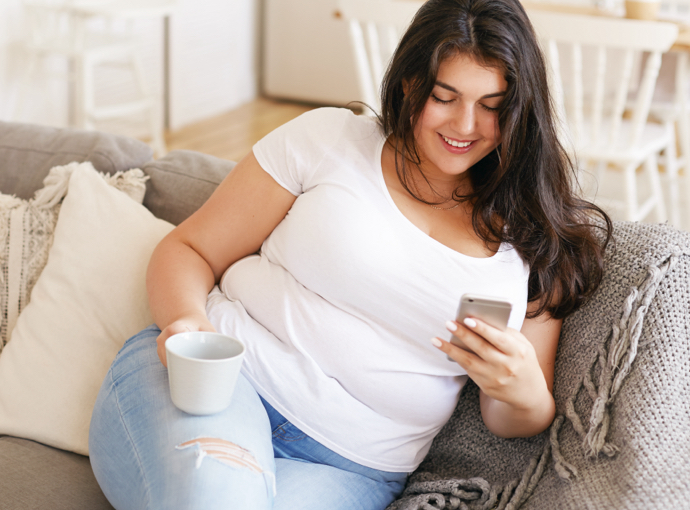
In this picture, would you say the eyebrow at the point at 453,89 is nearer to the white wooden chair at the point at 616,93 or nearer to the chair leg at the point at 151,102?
the white wooden chair at the point at 616,93

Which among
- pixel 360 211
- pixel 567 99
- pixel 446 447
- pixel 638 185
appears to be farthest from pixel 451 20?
pixel 638 185

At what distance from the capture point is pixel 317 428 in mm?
946

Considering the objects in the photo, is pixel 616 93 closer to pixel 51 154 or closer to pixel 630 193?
pixel 630 193

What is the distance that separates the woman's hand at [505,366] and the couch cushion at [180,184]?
2.14ft

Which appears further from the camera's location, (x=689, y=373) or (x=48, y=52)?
(x=48, y=52)

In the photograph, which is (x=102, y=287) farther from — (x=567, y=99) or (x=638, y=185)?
(x=638, y=185)

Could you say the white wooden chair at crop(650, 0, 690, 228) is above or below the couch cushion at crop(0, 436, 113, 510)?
above

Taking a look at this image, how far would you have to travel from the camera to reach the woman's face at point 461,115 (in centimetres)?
93

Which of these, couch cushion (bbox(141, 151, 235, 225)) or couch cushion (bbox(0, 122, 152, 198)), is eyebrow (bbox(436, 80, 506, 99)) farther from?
couch cushion (bbox(0, 122, 152, 198))

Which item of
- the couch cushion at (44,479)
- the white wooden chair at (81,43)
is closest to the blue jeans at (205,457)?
the couch cushion at (44,479)

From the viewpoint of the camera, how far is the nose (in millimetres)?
935

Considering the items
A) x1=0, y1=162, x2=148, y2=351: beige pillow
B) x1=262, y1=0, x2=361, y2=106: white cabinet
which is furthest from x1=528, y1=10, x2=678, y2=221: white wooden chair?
x1=262, y1=0, x2=361, y2=106: white cabinet

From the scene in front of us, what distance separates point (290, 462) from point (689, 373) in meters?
0.55

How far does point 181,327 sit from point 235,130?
3.43 m
